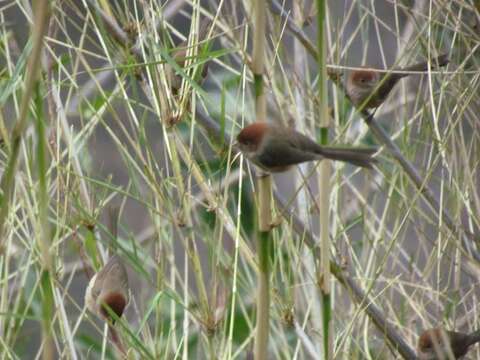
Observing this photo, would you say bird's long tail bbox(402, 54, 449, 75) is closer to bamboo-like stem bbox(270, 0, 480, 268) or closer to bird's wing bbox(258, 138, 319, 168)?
bamboo-like stem bbox(270, 0, 480, 268)

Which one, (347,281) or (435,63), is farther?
(435,63)

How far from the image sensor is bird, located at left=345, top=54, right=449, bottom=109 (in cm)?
206

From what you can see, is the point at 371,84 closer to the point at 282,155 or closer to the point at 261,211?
the point at 282,155

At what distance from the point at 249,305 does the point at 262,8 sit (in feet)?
8.46

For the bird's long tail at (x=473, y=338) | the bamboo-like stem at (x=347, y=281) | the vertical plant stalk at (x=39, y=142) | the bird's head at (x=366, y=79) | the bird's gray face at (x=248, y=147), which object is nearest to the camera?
the vertical plant stalk at (x=39, y=142)

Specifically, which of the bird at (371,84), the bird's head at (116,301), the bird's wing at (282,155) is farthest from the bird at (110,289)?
the bird at (371,84)

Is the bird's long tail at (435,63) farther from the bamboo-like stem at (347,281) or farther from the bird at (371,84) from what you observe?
the bamboo-like stem at (347,281)

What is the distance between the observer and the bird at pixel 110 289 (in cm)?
192

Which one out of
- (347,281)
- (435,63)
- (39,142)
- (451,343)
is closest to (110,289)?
(347,281)

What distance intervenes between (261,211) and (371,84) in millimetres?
1269

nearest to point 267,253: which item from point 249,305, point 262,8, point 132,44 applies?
point 262,8

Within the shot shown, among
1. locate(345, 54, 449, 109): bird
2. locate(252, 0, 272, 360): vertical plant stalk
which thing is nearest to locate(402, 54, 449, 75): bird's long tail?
locate(345, 54, 449, 109): bird

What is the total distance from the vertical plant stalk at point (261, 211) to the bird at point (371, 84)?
999 mm

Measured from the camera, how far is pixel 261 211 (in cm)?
107
